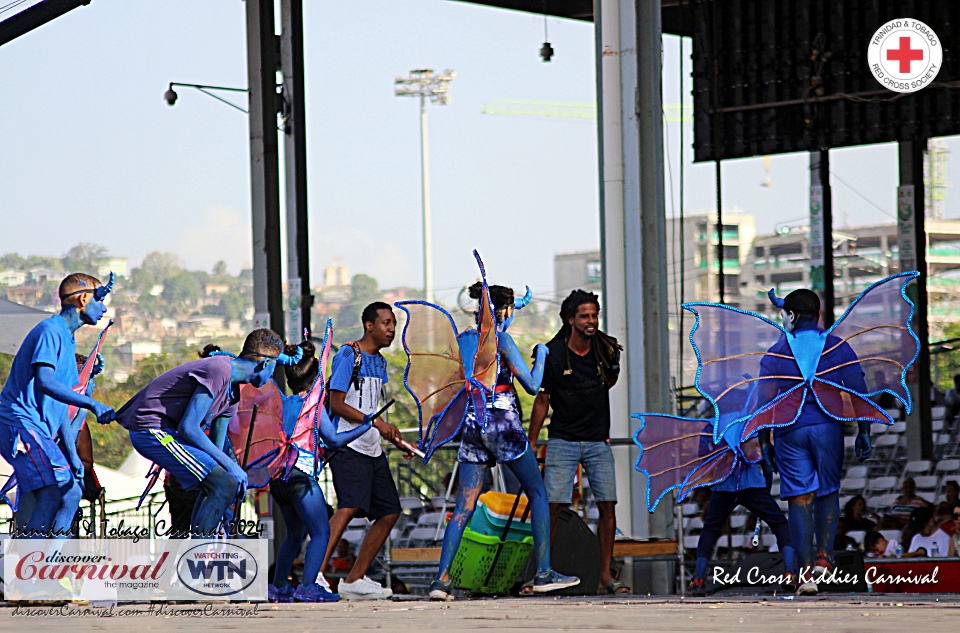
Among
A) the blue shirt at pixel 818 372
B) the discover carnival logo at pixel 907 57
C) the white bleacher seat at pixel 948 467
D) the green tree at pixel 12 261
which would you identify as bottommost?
the white bleacher seat at pixel 948 467

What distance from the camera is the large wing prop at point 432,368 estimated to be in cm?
905

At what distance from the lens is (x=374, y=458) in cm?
889

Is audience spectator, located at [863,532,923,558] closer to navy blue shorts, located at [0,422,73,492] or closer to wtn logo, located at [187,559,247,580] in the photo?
wtn logo, located at [187,559,247,580]

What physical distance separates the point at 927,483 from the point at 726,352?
9457mm

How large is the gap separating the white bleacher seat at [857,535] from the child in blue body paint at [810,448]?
15.8 ft

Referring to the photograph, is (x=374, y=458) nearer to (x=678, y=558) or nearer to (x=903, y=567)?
(x=678, y=558)

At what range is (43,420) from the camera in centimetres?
785

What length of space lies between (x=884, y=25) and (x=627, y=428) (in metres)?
5.75

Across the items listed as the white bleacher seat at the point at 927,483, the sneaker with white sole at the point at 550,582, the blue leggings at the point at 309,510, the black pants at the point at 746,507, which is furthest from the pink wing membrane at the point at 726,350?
the white bleacher seat at the point at 927,483

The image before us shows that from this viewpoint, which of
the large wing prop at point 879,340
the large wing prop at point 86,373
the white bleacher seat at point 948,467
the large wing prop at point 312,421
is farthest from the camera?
the white bleacher seat at point 948,467

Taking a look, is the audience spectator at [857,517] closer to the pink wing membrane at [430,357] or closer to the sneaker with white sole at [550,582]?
the sneaker with white sole at [550,582]

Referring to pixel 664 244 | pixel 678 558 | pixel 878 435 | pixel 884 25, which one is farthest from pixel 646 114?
pixel 878 435

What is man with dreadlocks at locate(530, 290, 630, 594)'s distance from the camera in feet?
29.8

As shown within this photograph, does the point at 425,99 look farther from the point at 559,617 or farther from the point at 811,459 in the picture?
the point at 559,617
